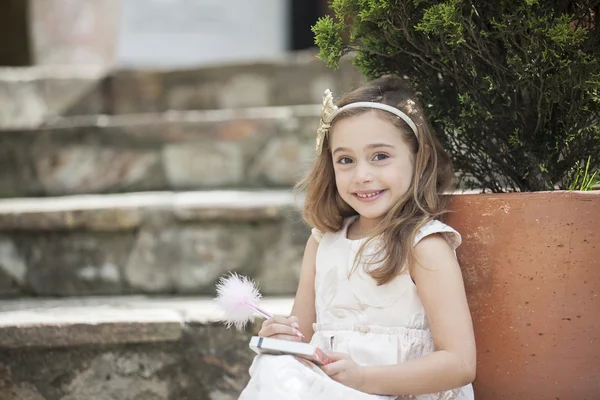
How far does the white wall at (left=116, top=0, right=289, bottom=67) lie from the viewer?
621 centimetres

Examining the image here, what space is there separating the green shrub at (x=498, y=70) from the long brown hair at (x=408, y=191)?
104 millimetres

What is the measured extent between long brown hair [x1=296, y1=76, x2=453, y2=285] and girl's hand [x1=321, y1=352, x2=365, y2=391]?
228 mm

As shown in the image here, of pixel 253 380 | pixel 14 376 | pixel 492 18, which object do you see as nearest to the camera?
pixel 253 380

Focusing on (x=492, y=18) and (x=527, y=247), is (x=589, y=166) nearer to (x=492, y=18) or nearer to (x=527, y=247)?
(x=527, y=247)

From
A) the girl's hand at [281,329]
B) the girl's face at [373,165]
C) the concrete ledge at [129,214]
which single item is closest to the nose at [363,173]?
the girl's face at [373,165]

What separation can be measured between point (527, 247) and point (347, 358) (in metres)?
0.52

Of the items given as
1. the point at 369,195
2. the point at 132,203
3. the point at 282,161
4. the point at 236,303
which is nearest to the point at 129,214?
the point at 132,203

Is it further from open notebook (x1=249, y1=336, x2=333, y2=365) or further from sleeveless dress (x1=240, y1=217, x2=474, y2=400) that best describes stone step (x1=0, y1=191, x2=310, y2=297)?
open notebook (x1=249, y1=336, x2=333, y2=365)

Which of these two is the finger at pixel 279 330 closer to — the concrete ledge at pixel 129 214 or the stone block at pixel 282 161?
the concrete ledge at pixel 129 214

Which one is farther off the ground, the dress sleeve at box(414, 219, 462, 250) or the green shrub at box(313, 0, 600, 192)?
the green shrub at box(313, 0, 600, 192)

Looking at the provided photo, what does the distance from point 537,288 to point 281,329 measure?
2.04 ft

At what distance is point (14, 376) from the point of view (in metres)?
2.34

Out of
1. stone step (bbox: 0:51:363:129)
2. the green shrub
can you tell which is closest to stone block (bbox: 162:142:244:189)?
stone step (bbox: 0:51:363:129)

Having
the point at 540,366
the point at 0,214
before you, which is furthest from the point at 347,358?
the point at 0,214
